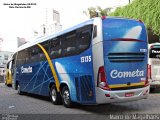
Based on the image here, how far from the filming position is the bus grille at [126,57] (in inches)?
460

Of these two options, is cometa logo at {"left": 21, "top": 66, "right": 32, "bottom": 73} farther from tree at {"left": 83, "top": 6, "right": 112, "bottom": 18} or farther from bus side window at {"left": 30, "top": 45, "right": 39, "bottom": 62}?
Answer: tree at {"left": 83, "top": 6, "right": 112, "bottom": 18}

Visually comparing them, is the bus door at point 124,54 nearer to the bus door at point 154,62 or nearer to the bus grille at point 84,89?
the bus grille at point 84,89

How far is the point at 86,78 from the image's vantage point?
12.1 metres

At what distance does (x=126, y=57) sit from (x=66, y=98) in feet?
10.6

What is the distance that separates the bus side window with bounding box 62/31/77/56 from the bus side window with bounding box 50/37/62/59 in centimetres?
45

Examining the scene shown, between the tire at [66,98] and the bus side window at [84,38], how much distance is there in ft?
6.55

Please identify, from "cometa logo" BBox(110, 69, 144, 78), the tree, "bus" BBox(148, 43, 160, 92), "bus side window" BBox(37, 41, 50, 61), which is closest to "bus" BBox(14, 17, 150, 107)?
"cometa logo" BBox(110, 69, 144, 78)

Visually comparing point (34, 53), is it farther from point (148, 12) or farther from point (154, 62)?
point (148, 12)

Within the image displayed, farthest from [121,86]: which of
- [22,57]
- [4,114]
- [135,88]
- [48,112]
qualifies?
[22,57]

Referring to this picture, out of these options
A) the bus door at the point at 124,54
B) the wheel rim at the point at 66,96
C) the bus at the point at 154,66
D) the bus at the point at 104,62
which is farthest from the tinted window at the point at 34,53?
the bus door at the point at 124,54

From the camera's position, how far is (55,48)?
15.0m

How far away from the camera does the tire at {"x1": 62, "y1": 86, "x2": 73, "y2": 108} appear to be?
13.7 m

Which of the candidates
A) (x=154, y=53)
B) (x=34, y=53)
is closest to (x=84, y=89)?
(x=34, y=53)

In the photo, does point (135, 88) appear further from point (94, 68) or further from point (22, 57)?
point (22, 57)
